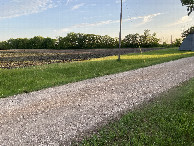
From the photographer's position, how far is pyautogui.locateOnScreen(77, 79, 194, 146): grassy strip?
7254mm

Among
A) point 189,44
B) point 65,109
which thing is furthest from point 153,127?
point 189,44

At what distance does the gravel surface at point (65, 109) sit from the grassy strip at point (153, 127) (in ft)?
2.56

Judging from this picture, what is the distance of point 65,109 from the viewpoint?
1061cm

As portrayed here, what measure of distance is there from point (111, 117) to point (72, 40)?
10218cm

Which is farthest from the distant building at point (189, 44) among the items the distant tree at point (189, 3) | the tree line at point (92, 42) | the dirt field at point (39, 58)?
the tree line at point (92, 42)

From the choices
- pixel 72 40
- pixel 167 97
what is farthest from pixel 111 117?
pixel 72 40

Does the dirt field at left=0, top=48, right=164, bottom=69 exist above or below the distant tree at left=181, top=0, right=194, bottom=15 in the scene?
below

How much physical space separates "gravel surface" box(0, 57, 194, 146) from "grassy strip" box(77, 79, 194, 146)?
0.78m

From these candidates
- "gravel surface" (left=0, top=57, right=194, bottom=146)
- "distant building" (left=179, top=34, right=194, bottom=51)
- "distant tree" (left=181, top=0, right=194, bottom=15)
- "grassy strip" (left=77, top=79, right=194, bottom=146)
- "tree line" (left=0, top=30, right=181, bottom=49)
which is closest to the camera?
"grassy strip" (left=77, top=79, right=194, bottom=146)

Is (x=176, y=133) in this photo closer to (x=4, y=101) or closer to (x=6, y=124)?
(x=6, y=124)

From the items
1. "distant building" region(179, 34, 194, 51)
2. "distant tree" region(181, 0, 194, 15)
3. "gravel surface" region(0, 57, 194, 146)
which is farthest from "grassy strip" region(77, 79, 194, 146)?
"distant building" region(179, 34, 194, 51)

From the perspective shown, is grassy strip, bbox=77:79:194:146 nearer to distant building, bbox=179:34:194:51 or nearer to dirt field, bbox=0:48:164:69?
dirt field, bbox=0:48:164:69

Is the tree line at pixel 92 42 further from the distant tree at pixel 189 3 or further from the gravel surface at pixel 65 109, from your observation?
the gravel surface at pixel 65 109

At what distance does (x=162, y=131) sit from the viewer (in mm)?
7938
